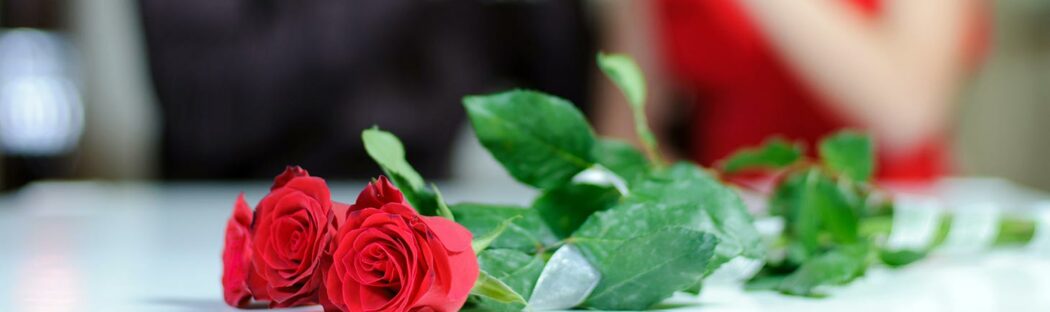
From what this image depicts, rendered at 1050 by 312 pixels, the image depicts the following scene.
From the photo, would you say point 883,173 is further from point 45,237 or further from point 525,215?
point 525,215

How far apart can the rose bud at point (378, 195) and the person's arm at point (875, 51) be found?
1.11m

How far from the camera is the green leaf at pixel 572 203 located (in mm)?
323

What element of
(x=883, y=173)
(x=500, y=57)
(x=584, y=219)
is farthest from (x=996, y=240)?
(x=500, y=57)

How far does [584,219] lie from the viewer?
33 centimetres

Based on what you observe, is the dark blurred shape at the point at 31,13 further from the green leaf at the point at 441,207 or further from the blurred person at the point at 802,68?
the green leaf at the point at 441,207

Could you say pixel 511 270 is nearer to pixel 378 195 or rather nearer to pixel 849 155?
pixel 378 195

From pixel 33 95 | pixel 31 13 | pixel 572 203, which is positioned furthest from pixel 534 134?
pixel 31 13

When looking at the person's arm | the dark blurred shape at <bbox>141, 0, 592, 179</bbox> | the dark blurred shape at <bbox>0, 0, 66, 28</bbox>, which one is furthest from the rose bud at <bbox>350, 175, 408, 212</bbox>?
the dark blurred shape at <bbox>0, 0, 66, 28</bbox>

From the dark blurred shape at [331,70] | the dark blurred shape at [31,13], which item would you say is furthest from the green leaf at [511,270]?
the dark blurred shape at [31,13]

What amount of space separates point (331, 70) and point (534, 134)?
1.43m

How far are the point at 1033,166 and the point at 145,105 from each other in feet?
6.25

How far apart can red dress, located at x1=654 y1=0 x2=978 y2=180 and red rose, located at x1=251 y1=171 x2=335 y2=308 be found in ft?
3.77

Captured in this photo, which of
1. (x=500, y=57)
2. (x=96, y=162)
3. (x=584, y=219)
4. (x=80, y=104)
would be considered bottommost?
(x=96, y=162)

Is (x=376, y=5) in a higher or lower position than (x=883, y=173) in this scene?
higher
